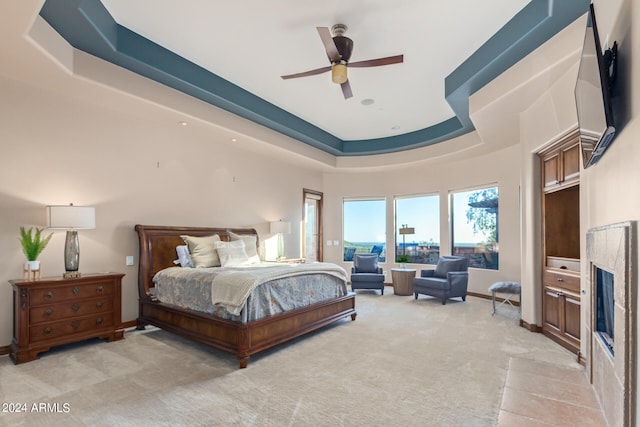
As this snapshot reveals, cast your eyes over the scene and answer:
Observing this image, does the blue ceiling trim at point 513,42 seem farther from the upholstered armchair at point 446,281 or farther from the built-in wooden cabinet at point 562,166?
the upholstered armchair at point 446,281

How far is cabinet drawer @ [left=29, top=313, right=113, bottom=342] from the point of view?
3.48 meters

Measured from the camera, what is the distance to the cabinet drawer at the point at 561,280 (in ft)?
12.0

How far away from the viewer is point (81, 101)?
4.22 meters

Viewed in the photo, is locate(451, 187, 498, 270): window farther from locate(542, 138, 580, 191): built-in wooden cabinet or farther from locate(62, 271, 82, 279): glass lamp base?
locate(62, 271, 82, 279): glass lamp base

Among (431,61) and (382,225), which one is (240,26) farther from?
(382,225)

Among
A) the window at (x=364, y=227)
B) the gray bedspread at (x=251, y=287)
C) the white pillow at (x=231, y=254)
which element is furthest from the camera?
the window at (x=364, y=227)

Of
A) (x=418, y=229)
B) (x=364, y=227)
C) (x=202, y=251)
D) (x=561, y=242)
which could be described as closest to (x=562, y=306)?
(x=561, y=242)

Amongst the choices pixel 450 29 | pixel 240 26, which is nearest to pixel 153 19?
pixel 240 26

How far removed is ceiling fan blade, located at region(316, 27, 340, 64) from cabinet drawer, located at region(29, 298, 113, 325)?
12.3 ft

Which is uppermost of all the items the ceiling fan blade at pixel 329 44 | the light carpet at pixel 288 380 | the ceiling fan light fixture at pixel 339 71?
the ceiling fan blade at pixel 329 44

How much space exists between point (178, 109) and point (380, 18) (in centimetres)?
280

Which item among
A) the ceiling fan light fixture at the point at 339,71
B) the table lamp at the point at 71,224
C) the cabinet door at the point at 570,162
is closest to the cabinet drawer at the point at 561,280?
the cabinet door at the point at 570,162

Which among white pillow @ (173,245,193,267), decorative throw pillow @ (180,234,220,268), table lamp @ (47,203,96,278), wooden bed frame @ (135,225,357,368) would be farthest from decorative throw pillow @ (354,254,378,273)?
table lamp @ (47,203,96,278)

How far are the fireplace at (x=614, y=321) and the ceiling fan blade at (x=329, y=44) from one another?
2.65 meters
